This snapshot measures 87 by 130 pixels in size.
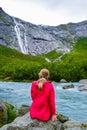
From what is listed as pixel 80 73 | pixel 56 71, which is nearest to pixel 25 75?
pixel 56 71

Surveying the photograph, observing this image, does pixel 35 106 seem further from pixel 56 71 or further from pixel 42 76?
pixel 56 71

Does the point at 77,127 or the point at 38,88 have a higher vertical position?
the point at 38,88

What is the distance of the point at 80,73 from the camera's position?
135m

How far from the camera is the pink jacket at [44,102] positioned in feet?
41.5

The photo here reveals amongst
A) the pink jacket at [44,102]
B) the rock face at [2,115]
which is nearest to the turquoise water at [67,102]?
the rock face at [2,115]

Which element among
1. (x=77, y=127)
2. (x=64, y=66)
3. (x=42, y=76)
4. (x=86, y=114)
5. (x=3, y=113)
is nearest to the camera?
(x=42, y=76)

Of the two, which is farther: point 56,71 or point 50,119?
point 56,71

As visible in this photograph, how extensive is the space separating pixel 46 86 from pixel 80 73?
405 feet

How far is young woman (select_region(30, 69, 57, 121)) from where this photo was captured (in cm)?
1262

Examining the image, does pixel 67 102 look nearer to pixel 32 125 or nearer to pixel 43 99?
pixel 32 125

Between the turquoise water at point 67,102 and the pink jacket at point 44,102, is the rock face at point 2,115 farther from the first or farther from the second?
the turquoise water at point 67,102

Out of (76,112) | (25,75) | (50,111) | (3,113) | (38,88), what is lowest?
(25,75)

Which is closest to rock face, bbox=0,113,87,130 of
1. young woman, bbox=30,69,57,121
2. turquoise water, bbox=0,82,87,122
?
young woman, bbox=30,69,57,121

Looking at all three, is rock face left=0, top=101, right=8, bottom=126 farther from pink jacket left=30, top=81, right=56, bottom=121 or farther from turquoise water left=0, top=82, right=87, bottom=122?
turquoise water left=0, top=82, right=87, bottom=122
